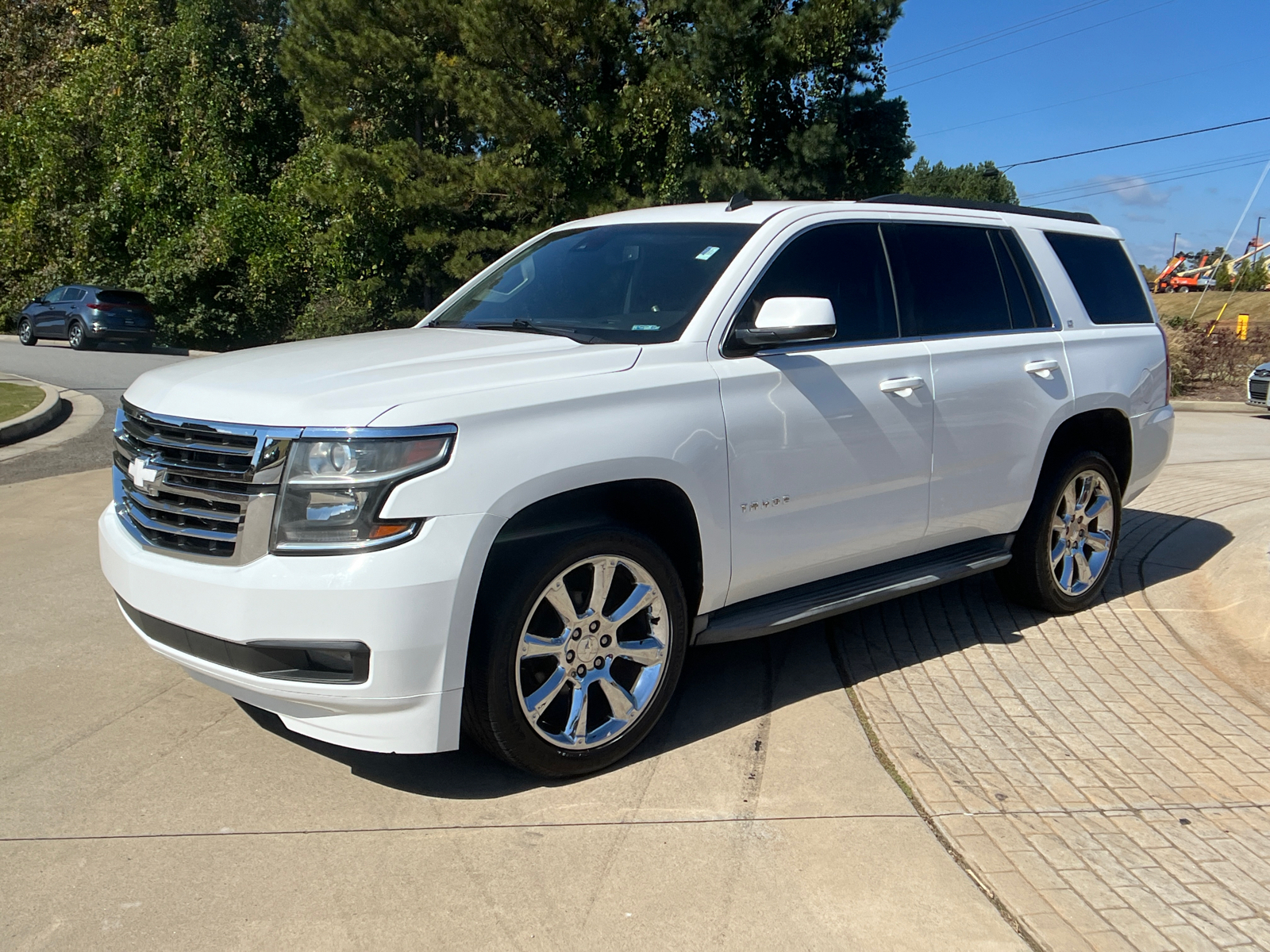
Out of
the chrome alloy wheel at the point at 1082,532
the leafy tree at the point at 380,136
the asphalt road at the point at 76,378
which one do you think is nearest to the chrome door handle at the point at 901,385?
the chrome alloy wheel at the point at 1082,532

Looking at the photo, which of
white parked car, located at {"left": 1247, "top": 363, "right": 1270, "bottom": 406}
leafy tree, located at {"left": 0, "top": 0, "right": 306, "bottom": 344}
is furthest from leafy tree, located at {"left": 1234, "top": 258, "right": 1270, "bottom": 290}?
leafy tree, located at {"left": 0, "top": 0, "right": 306, "bottom": 344}

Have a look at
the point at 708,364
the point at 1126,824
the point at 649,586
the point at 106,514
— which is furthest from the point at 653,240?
the point at 1126,824

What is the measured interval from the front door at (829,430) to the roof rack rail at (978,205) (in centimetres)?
49

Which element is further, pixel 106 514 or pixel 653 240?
pixel 653 240

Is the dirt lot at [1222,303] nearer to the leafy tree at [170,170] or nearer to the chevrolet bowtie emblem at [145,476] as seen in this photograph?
the leafy tree at [170,170]

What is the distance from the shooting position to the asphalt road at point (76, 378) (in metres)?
9.27

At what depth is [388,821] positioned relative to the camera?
138 inches

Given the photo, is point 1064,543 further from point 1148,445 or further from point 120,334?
point 120,334

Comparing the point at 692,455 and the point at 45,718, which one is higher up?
the point at 692,455

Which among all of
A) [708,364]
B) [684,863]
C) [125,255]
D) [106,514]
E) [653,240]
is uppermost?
[653,240]

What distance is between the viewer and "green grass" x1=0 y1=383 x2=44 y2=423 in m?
11.3

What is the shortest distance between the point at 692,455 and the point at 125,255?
3225cm

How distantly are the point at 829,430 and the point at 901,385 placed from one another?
1.59ft

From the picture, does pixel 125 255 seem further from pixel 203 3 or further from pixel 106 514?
pixel 106 514
